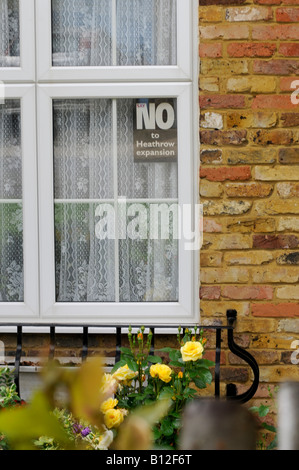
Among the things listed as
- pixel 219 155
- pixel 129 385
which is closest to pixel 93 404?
pixel 129 385

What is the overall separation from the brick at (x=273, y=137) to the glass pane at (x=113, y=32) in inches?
21.7

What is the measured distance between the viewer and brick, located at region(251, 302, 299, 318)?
269cm

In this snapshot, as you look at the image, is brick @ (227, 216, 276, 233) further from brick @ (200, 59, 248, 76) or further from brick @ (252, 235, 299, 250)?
brick @ (200, 59, 248, 76)

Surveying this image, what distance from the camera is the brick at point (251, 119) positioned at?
2.68m

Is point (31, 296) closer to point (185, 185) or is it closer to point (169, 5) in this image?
point (185, 185)

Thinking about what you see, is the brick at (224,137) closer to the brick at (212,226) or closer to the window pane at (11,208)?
the brick at (212,226)

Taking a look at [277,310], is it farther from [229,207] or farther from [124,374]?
[124,374]

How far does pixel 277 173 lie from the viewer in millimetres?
2684

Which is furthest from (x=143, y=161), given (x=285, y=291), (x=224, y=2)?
(x=285, y=291)

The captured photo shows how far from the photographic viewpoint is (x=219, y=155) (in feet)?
8.83

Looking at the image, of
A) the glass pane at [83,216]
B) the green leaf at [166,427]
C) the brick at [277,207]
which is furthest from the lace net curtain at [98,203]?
the green leaf at [166,427]

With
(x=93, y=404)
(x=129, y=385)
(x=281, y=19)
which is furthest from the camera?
(x=281, y=19)

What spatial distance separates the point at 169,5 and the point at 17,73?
0.81 metres

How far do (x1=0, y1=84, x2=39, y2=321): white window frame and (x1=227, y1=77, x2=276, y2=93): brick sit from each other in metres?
0.97
